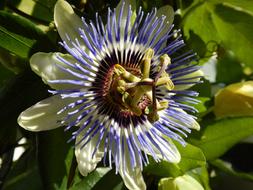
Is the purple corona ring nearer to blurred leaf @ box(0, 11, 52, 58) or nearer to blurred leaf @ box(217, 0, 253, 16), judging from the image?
blurred leaf @ box(0, 11, 52, 58)

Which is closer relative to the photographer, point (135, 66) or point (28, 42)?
point (28, 42)

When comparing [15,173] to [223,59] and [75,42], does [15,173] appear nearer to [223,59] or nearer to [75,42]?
[75,42]

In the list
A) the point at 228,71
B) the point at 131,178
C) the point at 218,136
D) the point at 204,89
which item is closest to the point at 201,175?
the point at 218,136

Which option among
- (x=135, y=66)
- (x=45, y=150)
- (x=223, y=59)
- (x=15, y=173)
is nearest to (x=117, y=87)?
(x=135, y=66)

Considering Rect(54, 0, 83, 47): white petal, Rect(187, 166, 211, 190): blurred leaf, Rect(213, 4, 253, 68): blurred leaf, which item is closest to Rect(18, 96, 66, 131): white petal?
Rect(54, 0, 83, 47): white petal

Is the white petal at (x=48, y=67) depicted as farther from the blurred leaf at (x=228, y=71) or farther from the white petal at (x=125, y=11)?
the blurred leaf at (x=228, y=71)

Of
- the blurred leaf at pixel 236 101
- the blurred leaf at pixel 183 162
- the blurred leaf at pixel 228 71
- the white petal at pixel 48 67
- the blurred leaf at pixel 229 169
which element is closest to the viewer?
the white petal at pixel 48 67

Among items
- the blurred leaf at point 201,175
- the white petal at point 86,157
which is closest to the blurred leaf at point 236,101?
the blurred leaf at point 201,175

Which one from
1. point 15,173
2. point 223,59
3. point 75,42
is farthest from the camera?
point 223,59
